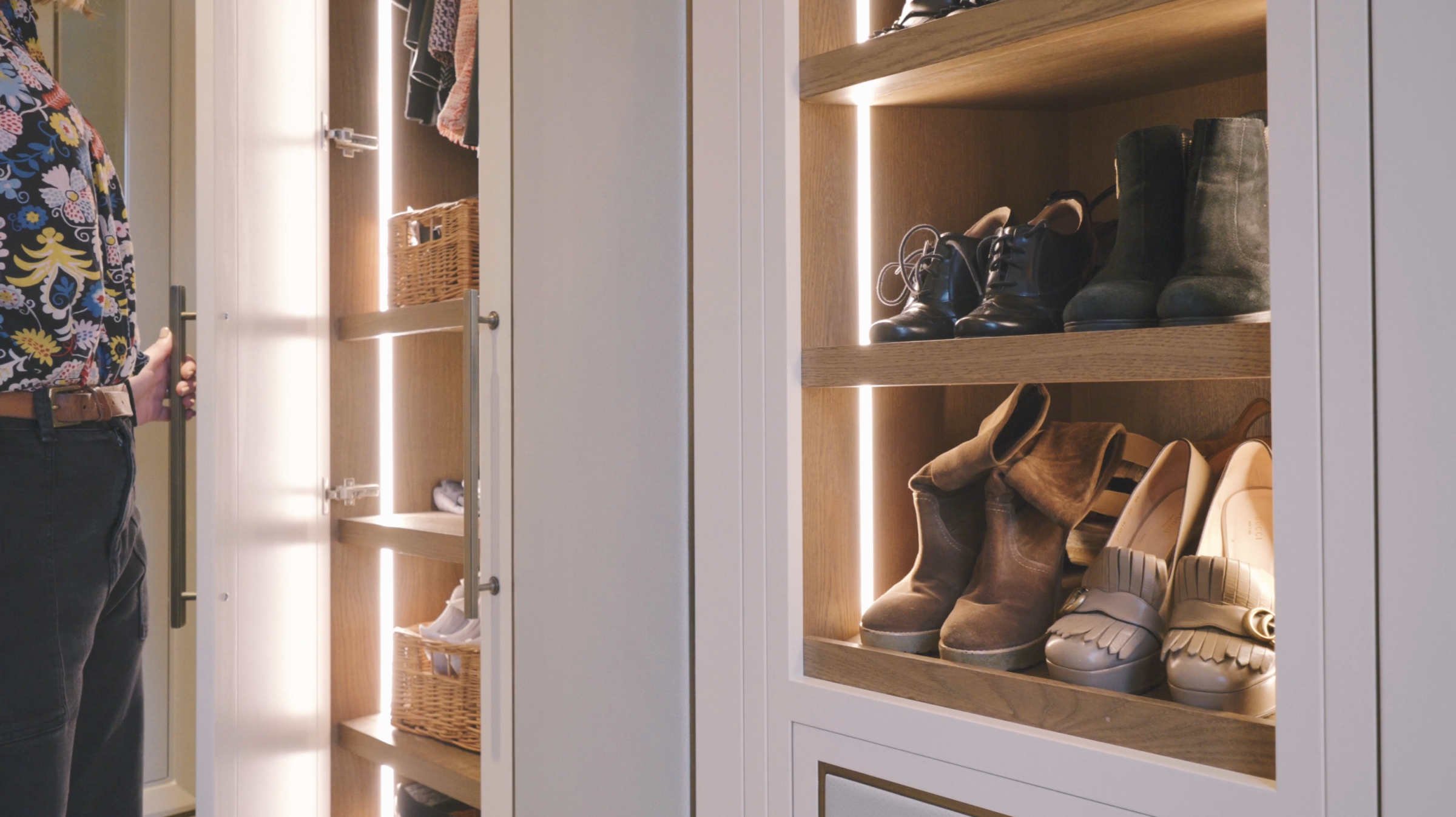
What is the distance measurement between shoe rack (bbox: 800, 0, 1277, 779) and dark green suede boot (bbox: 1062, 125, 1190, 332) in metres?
0.09

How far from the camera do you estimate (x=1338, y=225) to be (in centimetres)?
69

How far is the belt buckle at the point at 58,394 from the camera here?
1.08 m

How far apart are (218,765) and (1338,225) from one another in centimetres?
142

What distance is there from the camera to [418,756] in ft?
5.03

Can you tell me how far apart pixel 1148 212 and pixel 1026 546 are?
0.34 m

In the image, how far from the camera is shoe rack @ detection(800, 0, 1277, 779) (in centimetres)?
81

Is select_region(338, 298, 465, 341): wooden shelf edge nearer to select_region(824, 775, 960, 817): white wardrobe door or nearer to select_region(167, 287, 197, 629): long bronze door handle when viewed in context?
select_region(167, 287, 197, 629): long bronze door handle

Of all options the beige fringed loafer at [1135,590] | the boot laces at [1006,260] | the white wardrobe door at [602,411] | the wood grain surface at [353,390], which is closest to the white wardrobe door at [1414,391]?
the beige fringed loafer at [1135,590]

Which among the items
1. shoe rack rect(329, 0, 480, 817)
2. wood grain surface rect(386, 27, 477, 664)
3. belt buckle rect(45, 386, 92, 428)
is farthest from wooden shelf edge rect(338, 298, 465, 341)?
belt buckle rect(45, 386, 92, 428)

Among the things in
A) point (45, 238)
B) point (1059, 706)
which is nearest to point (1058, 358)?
point (1059, 706)

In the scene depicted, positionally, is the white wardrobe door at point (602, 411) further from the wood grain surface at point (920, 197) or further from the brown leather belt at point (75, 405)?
the brown leather belt at point (75, 405)

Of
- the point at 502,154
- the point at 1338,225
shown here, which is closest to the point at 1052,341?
the point at 1338,225

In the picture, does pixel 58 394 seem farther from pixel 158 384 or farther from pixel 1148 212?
pixel 1148 212

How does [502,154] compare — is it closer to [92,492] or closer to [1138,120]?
[92,492]
